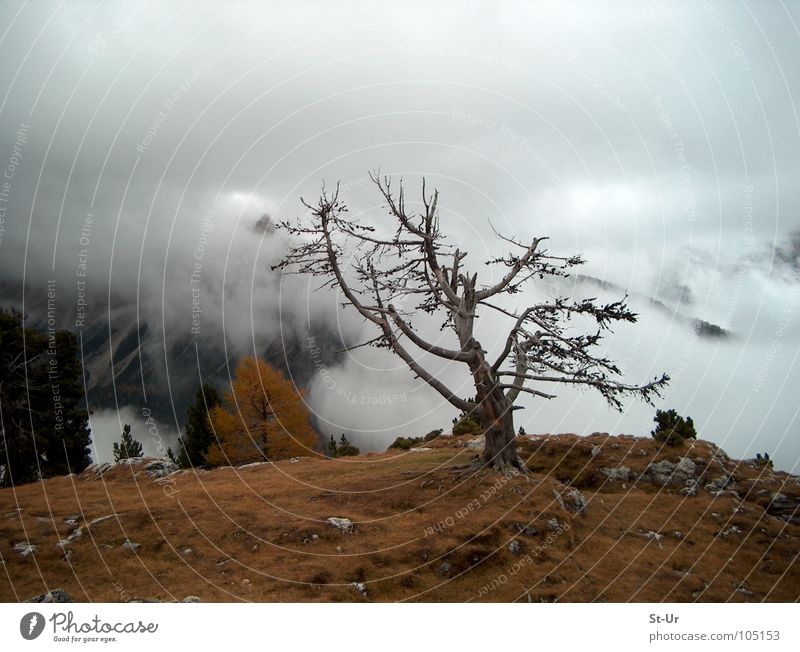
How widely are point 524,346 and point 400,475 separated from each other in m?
5.78

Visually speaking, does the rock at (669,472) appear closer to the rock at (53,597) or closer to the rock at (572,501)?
the rock at (572,501)

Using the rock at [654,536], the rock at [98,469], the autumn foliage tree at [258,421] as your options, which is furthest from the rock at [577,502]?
the autumn foliage tree at [258,421]

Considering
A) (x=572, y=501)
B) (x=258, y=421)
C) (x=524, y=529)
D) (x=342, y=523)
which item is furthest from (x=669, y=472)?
(x=258, y=421)

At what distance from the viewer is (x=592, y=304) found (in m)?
15.2

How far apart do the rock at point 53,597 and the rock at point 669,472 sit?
16736 millimetres

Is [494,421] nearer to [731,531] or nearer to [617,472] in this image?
[617,472]

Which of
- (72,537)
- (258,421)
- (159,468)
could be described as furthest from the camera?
(258,421)

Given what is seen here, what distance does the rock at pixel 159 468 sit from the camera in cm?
2016

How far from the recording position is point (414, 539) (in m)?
11.8

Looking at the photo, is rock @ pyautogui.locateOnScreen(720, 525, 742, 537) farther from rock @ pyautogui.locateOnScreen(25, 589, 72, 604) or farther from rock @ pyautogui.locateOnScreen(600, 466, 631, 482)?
rock @ pyautogui.locateOnScreen(25, 589, 72, 604)

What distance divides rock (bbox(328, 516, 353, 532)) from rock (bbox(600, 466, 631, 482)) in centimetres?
1010

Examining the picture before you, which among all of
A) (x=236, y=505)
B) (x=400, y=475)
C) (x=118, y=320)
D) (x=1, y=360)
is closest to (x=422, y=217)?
(x=400, y=475)

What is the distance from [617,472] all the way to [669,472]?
172 centimetres
